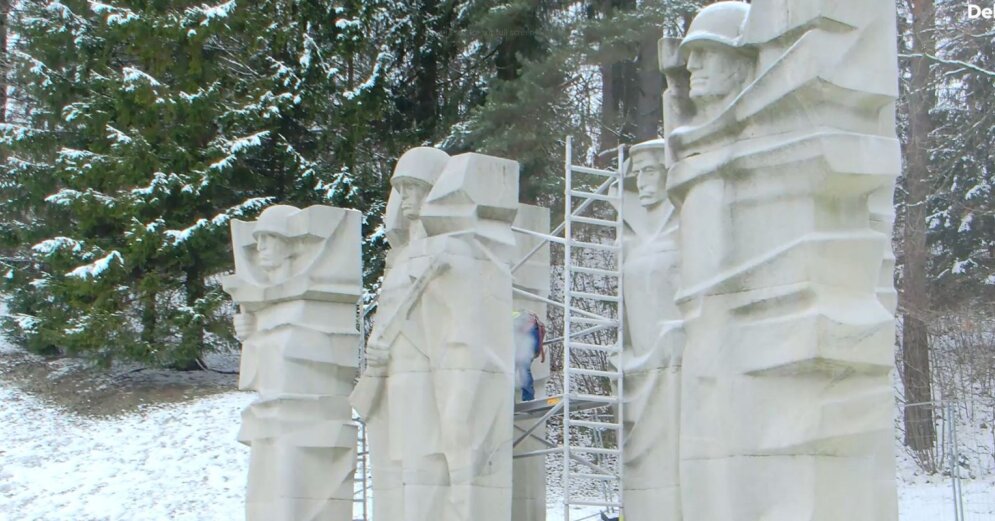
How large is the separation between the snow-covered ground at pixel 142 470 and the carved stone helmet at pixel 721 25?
7728mm

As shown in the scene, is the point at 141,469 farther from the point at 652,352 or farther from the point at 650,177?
the point at 650,177

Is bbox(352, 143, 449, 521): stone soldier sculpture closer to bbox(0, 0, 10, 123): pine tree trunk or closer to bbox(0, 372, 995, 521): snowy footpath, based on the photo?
bbox(0, 372, 995, 521): snowy footpath

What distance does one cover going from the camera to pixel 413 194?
9.73 metres

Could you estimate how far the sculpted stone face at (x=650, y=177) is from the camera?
9086 millimetres

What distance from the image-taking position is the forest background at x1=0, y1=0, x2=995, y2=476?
54.4 ft

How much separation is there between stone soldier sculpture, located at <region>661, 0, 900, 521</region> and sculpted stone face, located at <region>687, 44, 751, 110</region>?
0.39 feet

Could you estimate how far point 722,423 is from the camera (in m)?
6.32

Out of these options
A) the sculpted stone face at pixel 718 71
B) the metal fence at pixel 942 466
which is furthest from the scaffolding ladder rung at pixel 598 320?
the metal fence at pixel 942 466

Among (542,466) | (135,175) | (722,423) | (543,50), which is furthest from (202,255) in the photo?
(722,423)

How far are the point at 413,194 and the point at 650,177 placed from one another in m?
1.79

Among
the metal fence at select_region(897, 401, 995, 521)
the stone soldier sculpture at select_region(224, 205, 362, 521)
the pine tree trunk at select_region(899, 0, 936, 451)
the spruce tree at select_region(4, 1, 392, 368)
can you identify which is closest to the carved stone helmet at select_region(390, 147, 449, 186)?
the stone soldier sculpture at select_region(224, 205, 362, 521)

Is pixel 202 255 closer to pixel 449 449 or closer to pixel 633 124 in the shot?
pixel 633 124

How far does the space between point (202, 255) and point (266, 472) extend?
7611mm

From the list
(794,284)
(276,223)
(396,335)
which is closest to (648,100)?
(276,223)
